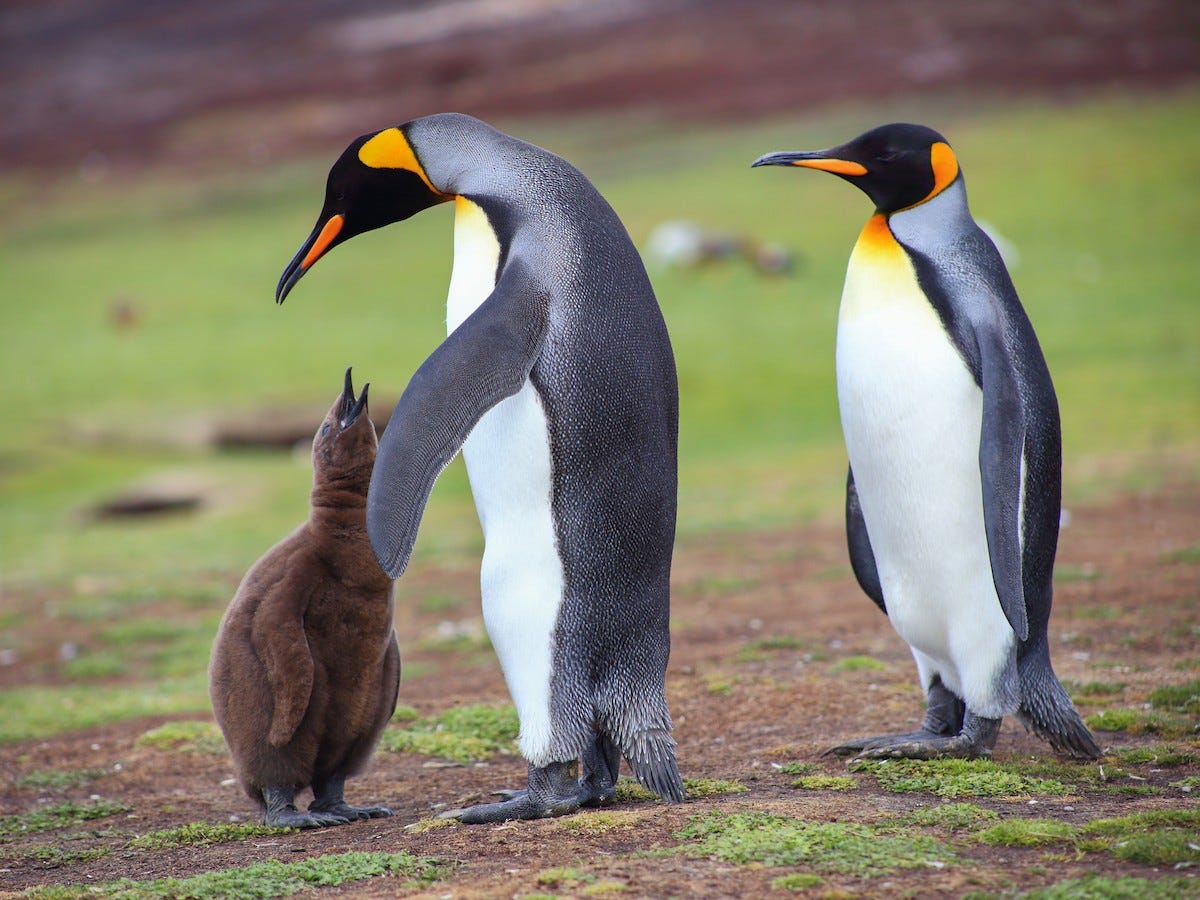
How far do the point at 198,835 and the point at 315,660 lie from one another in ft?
2.27

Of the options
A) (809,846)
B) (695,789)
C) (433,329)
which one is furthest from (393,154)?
(433,329)

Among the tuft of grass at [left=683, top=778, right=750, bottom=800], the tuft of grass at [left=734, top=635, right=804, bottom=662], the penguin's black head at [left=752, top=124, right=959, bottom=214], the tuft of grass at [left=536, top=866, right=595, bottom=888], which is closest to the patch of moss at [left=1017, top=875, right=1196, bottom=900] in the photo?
the tuft of grass at [left=536, top=866, right=595, bottom=888]

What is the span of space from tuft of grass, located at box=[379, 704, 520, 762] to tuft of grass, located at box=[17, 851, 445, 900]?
5.94 feet

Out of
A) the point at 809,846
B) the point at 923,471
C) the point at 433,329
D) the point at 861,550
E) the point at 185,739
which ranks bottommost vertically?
the point at 809,846

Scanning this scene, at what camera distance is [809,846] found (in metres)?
3.64

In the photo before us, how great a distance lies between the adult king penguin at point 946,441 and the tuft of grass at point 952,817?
677 millimetres

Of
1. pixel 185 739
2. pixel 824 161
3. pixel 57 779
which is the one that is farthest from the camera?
pixel 185 739

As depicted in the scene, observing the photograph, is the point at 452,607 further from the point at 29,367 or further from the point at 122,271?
the point at 122,271

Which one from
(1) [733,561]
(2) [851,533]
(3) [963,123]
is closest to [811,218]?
(3) [963,123]

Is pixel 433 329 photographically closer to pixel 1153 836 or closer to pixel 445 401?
pixel 445 401

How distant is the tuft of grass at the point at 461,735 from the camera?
566 centimetres

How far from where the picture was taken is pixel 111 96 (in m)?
42.0

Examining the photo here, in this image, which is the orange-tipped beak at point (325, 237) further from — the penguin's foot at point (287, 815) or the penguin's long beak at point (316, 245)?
the penguin's foot at point (287, 815)

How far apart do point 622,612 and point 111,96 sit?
4210 cm
